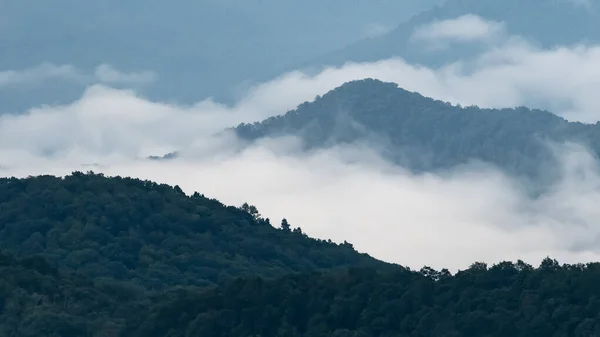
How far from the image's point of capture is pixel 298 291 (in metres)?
114

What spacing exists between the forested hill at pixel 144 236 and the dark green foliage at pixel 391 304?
85.4ft

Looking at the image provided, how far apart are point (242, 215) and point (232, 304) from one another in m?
47.7

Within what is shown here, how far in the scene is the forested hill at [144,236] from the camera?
144 metres

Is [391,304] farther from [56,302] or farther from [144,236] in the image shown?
[144,236]

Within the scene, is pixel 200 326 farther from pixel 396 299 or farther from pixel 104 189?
pixel 104 189

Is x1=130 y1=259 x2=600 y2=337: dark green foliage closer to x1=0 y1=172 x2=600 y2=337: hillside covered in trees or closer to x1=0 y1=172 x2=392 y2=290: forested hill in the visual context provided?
x1=0 y1=172 x2=600 y2=337: hillside covered in trees

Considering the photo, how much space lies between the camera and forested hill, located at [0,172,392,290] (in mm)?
143750

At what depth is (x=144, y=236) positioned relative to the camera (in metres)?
149

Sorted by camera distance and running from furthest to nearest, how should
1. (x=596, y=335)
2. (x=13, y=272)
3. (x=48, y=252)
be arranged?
(x=48, y=252) → (x=13, y=272) → (x=596, y=335)

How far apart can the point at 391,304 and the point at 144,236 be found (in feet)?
131

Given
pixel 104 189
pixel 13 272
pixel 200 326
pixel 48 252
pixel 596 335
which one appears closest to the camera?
pixel 596 335

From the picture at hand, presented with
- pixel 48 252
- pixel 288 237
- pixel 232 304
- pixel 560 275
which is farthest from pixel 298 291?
pixel 288 237

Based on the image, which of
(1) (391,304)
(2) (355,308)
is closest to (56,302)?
(2) (355,308)

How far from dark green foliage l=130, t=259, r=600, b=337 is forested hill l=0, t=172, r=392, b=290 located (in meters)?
26.0
